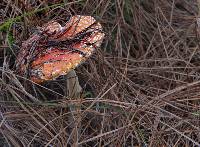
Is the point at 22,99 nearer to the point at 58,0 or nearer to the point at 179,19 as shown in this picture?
the point at 58,0

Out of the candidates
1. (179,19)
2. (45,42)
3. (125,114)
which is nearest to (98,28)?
(45,42)

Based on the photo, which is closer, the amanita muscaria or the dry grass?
the amanita muscaria

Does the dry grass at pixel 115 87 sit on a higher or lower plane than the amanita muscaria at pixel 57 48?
lower

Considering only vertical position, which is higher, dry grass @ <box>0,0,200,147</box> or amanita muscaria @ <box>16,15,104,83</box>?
amanita muscaria @ <box>16,15,104,83</box>

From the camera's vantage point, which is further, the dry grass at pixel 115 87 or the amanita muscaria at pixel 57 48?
the dry grass at pixel 115 87
